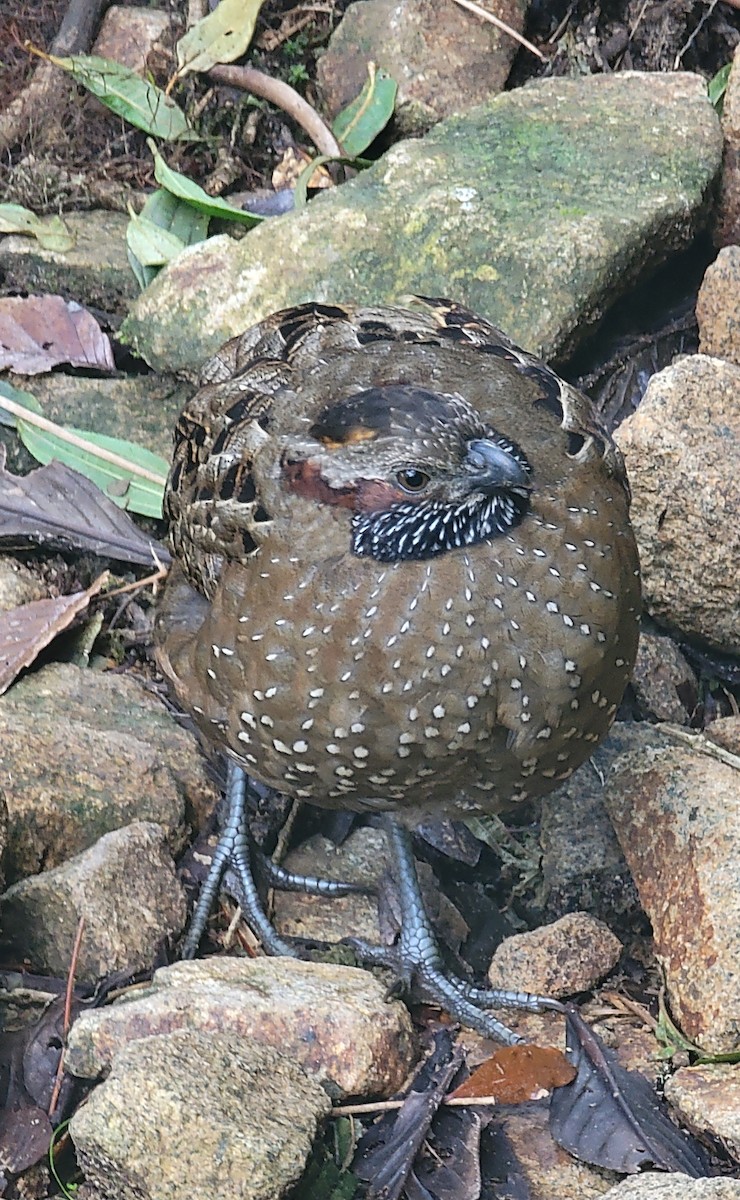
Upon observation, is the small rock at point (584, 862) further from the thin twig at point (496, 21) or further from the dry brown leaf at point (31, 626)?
the thin twig at point (496, 21)

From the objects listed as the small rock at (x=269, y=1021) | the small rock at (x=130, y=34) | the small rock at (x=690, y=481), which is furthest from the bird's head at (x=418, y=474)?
the small rock at (x=130, y=34)

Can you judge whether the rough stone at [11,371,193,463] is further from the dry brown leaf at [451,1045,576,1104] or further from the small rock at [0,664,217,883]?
the dry brown leaf at [451,1045,576,1104]

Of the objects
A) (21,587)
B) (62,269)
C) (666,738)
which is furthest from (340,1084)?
(62,269)

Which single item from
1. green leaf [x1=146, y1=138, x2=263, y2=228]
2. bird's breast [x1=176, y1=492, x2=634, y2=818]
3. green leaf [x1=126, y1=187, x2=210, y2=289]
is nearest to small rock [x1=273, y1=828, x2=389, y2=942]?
bird's breast [x1=176, y1=492, x2=634, y2=818]

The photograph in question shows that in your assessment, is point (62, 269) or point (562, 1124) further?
point (62, 269)

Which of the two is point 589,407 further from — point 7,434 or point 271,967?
point 7,434
